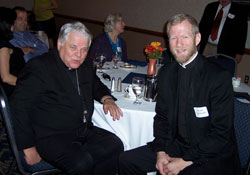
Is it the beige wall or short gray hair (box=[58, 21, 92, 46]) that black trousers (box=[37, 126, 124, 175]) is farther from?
the beige wall

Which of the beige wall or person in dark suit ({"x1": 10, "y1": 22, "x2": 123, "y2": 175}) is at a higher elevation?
the beige wall

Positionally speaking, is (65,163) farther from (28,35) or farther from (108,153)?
(28,35)

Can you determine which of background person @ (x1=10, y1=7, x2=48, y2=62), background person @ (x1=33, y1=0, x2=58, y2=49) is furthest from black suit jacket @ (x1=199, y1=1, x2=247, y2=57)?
background person @ (x1=33, y1=0, x2=58, y2=49)

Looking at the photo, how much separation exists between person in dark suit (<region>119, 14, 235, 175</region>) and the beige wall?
347 centimetres

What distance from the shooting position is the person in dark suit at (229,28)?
3.93 metres

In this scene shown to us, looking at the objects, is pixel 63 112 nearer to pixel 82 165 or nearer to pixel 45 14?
pixel 82 165

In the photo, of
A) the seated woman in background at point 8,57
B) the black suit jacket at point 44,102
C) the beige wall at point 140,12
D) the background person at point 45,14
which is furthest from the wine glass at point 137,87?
the background person at point 45,14

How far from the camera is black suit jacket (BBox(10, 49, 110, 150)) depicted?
59.8 inches

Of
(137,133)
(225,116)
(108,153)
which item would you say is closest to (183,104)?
(225,116)

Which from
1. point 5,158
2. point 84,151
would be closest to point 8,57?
point 5,158

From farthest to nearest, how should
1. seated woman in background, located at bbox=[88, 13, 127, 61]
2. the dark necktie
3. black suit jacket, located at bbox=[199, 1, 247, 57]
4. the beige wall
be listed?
the beige wall
the dark necktie
black suit jacket, located at bbox=[199, 1, 247, 57]
seated woman in background, located at bbox=[88, 13, 127, 61]

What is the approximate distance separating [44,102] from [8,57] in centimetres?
86

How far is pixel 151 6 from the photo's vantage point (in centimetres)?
584

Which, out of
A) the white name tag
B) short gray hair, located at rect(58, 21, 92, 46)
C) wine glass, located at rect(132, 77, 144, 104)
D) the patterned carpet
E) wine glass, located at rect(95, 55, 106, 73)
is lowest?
the patterned carpet
